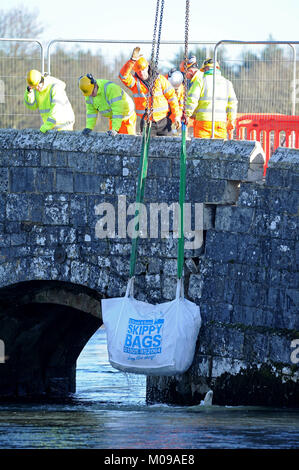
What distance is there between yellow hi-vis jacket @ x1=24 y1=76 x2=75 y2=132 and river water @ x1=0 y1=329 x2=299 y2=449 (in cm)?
314

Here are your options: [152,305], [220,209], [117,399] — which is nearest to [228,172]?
[220,209]

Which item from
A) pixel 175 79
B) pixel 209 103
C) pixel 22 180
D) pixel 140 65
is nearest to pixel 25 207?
pixel 22 180

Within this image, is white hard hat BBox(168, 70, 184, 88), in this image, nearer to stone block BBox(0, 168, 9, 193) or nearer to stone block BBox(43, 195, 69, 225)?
stone block BBox(43, 195, 69, 225)

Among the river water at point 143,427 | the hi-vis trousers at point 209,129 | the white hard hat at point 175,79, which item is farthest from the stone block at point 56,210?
the white hard hat at point 175,79

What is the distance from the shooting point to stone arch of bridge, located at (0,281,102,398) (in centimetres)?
1301

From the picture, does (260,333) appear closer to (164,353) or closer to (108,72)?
(164,353)

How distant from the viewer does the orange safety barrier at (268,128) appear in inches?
517

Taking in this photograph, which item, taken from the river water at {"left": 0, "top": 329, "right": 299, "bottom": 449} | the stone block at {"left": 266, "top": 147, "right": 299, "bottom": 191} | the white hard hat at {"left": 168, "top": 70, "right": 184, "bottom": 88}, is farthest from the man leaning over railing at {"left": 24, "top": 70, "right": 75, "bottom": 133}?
the river water at {"left": 0, "top": 329, "right": 299, "bottom": 449}

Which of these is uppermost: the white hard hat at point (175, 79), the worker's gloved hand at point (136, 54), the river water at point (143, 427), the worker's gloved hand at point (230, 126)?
the worker's gloved hand at point (136, 54)

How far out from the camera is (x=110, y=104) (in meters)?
12.8

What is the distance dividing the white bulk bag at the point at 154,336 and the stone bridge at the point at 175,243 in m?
0.25

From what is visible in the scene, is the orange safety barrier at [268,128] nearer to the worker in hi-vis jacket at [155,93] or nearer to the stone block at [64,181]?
the worker in hi-vis jacket at [155,93]

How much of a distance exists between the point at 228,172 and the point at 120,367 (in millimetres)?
2187

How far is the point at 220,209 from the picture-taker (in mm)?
11539
